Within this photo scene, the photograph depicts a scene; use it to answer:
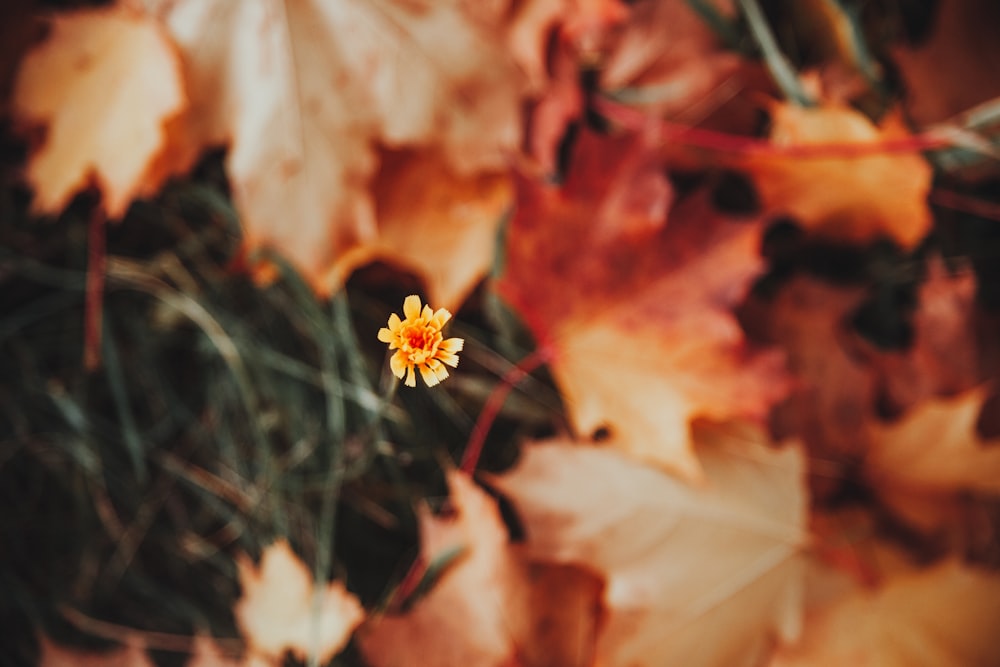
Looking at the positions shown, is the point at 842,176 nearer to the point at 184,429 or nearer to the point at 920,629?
the point at 920,629

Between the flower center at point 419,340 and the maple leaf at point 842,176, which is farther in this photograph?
the maple leaf at point 842,176

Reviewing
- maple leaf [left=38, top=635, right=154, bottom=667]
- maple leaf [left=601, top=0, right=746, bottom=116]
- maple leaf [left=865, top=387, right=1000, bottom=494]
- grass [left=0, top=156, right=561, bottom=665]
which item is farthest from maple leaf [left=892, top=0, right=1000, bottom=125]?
maple leaf [left=38, top=635, right=154, bottom=667]

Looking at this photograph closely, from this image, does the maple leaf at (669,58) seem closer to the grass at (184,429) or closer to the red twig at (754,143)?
the red twig at (754,143)

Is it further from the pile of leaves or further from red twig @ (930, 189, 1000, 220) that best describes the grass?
red twig @ (930, 189, 1000, 220)

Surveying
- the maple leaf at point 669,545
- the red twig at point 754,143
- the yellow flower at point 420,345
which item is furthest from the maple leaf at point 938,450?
the yellow flower at point 420,345

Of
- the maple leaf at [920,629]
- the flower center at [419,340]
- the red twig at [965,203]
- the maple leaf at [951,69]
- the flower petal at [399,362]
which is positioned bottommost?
the maple leaf at [920,629]

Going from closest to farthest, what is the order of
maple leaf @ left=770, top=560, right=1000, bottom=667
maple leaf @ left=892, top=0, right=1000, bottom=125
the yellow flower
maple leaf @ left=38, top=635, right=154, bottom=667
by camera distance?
the yellow flower
maple leaf @ left=770, top=560, right=1000, bottom=667
maple leaf @ left=892, top=0, right=1000, bottom=125
maple leaf @ left=38, top=635, right=154, bottom=667

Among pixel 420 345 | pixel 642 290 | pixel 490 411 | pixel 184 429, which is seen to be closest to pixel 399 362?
pixel 420 345
